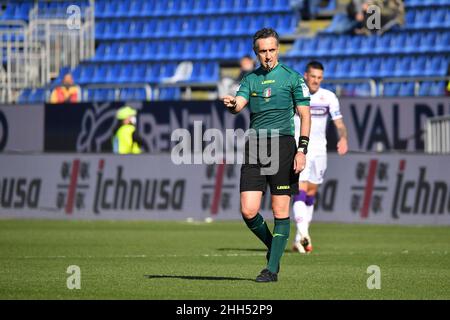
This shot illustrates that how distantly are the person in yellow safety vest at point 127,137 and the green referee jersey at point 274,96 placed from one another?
42.5 ft

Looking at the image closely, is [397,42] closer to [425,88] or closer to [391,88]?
[391,88]

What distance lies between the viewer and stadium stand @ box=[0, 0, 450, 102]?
27.2 m

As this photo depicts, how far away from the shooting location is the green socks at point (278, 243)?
10664mm

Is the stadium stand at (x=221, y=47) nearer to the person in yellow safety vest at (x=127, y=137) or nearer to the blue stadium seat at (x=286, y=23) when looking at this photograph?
the blue stadium seat at (x=286, y=23)

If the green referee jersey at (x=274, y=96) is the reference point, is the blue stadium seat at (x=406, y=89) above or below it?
below

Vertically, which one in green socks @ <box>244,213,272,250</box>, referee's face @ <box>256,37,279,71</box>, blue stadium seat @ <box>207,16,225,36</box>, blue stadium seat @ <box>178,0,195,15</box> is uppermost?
blue stadium seat @ <box>178,0,195,15</box>

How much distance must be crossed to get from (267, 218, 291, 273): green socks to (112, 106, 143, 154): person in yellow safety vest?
1300 cm

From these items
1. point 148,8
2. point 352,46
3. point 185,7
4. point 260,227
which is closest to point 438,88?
point 352,46

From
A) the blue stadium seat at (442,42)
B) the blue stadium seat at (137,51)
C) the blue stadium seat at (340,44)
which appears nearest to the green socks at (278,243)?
the blue stadium seat at (442,42)

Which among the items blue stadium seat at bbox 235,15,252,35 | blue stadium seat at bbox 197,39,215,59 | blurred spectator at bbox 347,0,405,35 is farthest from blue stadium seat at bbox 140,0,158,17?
blurred spectator at bbox 347,0,405,35

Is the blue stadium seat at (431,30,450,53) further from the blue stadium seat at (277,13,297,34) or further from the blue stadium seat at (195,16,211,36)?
the blue stadium seat at (195,16,211,36)

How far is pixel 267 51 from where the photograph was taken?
10.6 metres
